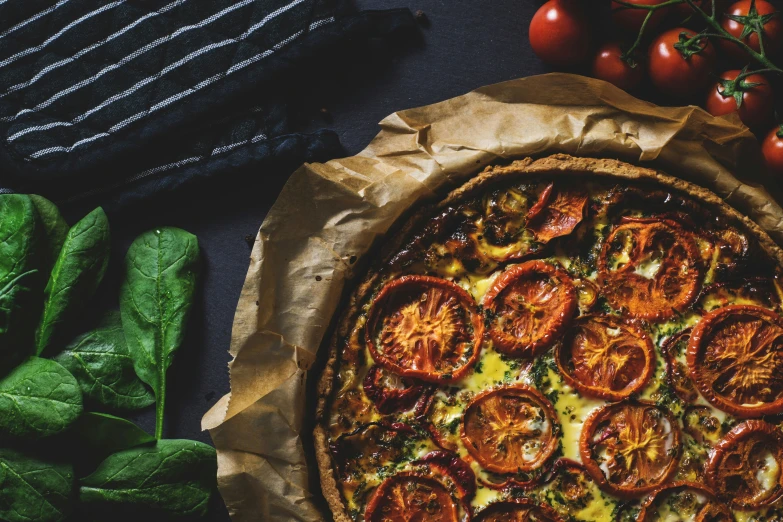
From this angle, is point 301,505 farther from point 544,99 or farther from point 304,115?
point 544,99

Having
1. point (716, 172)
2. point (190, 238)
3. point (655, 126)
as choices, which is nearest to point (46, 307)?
point (190, 238)

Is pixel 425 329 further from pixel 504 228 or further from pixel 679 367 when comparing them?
pixel 679 367

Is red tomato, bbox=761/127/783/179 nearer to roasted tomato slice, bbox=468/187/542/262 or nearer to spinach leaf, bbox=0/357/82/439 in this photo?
roasted tomato slice, bbox=468/187/542/262

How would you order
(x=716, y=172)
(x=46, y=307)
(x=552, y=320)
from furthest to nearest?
1. (x=46, y=307)
2. (x=716, y=172)
3. (x=552, y=320)

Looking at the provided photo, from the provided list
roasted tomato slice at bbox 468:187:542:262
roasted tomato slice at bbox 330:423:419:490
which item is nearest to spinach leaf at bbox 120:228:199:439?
roasted tomato slice at bbox 330:423:419:490

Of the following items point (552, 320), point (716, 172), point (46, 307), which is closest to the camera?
point (552, 320)
